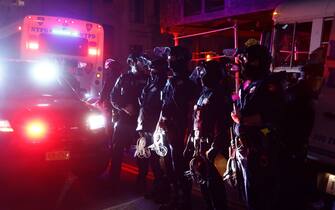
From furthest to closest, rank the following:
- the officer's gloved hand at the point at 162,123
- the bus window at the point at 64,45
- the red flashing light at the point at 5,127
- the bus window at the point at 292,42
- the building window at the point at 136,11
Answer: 1. the building window at the point at 136,11
2. the bus window at the point at 64,45
3. the bus window at the point at 292,42
4. the red flashing light at the point at 5,127
5. the officer's gloved hand at the point at 162,123

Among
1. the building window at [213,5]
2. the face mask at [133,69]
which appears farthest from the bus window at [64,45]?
the face mask at [133,69]

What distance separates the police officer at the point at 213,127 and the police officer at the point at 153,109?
46.1 inches

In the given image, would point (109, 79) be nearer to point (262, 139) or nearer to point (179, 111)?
point (179, 111)

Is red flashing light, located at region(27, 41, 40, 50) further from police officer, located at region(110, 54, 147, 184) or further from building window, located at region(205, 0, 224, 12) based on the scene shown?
police officer, located at region(110, 54, 147, 184)

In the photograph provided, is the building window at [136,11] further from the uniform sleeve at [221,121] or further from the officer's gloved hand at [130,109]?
the uniform sleeve at [221,121]

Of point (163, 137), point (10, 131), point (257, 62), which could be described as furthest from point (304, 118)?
point (10, 131)

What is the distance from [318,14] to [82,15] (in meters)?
23.7

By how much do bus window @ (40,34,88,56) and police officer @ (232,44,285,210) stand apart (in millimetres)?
9327

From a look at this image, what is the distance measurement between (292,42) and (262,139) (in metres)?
3.21

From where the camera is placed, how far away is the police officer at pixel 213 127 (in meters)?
4.91

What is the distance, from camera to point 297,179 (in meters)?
4.41

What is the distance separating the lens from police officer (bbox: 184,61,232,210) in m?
4.91

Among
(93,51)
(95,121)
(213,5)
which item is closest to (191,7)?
(213,5)

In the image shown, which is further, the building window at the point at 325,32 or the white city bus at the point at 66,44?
the white city bus at the point at 66,44
